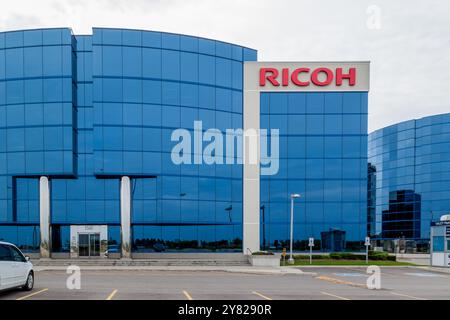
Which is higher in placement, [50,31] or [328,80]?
[50,31]

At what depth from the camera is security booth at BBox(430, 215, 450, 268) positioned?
95.6ft

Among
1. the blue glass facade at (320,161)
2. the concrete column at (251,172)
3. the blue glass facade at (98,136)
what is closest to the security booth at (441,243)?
the blue glass facade at (320,161)

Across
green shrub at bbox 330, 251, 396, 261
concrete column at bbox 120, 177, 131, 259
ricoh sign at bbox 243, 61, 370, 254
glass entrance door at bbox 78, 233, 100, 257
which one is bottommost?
green shrub at bbox 330, 251, 396, 261

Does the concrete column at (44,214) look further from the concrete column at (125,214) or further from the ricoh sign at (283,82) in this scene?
the ricoh sign at (283,82)

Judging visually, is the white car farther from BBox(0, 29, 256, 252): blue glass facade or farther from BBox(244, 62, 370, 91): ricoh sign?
BBox(244, 62, 370, 91): ricoh sign

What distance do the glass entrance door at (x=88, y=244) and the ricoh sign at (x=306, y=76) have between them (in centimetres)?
1939

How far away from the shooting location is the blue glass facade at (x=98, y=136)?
31.0 metres

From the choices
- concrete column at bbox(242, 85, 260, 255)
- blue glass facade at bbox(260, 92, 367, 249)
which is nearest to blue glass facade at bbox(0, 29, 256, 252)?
concrete column at bbox(242, 85, 260, 255)

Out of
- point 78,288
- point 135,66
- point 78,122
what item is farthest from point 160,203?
point 78,288

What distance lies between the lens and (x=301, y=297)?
13.2 metres

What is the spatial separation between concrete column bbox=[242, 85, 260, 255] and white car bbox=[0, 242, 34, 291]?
2181 cm
